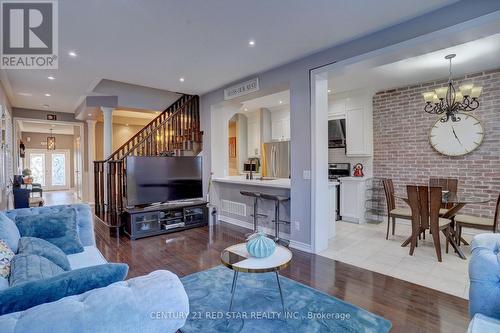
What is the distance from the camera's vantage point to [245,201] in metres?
5.24

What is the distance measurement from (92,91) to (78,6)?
Result: 339 centimetres

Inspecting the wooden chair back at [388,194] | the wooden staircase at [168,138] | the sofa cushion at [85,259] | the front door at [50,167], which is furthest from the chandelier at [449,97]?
the front door at [50,167]

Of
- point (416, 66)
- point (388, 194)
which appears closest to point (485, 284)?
point (388, 194)

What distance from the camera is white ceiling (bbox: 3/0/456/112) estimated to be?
251 cm

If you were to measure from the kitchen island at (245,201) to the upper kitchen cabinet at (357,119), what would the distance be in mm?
1777

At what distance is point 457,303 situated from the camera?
2.41 m

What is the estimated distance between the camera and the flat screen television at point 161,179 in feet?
15.3

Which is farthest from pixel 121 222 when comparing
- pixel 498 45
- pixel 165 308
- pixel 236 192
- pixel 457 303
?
pixel 498 45

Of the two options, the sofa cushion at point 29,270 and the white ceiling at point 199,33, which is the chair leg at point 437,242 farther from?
the sofa cushion at point 29,270

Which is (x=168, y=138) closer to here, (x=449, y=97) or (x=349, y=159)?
(x=349, y=159)

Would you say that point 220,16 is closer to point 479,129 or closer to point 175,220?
point 175,220

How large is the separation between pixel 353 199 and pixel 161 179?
3.89 meters

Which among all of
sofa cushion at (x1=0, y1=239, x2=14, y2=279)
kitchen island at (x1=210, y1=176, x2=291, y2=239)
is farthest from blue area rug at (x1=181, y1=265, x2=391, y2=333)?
kitchen island at (x1=210, y1=176, x2=291, y2=239)

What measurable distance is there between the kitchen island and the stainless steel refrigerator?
1.26 meters
